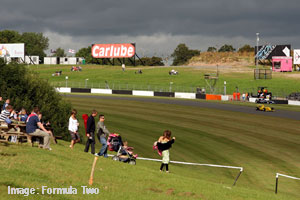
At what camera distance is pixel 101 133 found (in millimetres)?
16781

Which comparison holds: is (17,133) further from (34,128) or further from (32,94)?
(32,94)

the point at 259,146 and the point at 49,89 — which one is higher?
the point at 49,89

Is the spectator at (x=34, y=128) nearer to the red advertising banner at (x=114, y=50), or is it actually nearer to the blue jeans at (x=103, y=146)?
the blue jeans at (x=103, y=146)

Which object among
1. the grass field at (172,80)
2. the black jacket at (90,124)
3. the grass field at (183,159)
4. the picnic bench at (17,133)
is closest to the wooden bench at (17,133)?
the picnic bench at (17,133)

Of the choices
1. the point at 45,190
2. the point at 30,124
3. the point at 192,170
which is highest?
the point at 30,124

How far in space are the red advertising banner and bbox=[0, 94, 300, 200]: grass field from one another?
72.1 m

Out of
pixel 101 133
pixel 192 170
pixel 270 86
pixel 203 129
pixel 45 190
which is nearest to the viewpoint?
pixel 45 190

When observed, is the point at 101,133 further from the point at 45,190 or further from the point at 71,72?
the point at 71,72

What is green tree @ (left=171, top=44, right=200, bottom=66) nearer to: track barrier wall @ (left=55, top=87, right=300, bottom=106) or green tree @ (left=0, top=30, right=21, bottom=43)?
green tree @ (left=0, top=30, right=21, bottom=43)

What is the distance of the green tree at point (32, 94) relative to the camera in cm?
2703

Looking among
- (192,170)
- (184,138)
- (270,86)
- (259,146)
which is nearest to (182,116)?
(184,138)

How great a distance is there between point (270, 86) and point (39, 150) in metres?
73.5

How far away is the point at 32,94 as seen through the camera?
1121 inches

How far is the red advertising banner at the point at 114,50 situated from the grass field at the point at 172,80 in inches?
228
